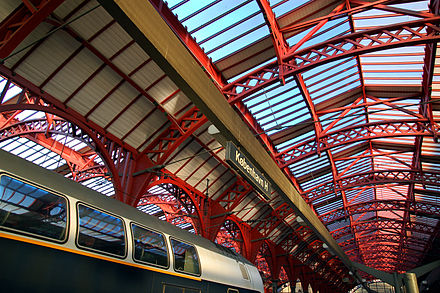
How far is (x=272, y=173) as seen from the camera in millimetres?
10117

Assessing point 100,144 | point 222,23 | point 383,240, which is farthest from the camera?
point 383,240

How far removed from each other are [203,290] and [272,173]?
3.96 meters

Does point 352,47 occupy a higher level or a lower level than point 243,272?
higher

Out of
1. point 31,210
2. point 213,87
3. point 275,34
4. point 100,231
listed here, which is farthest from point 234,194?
point 31,210

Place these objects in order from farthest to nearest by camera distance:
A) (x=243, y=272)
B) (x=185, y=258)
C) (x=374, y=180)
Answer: (x=374, y=180)
(x=243, y=272)
(x=185, y=258)

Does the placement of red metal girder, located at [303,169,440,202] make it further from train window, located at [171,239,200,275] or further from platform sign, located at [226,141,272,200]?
train window, located at [171,239,200,275]

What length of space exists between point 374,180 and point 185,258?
24.0 m

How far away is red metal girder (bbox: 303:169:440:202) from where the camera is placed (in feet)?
83.0

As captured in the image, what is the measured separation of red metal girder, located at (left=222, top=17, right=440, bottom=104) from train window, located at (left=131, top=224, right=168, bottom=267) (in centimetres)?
859

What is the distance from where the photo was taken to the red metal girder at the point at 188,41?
12.5 metres

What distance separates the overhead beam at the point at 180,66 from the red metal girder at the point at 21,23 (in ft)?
17.9

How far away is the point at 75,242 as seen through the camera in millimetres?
5641

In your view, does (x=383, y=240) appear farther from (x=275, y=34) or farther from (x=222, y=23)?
(x=222, y=23)

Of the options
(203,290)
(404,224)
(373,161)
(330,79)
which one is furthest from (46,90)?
(404,224)
